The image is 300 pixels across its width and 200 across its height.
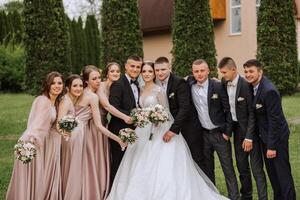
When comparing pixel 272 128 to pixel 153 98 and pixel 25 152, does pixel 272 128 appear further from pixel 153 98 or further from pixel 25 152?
pixel 25 152

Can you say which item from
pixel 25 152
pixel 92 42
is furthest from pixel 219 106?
pixel 92 42

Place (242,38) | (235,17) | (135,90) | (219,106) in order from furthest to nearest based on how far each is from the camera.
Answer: (235,17)
(242,38)
(135,90)
(219,106)

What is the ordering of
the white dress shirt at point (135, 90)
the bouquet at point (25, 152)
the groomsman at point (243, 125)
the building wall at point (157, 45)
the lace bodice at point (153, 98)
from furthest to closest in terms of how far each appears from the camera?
the building wall at point (157, 45), the white dress shirt at point (135, 90), the lace bodice at point (153, 98), the groomsman at point (243, 125), the bouquet at point (25, 152)

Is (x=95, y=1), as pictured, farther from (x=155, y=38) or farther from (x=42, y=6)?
(x=42, y=6)

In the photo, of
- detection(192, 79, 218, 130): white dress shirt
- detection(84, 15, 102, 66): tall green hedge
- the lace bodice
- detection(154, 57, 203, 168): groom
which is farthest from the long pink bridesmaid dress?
detection(84, 15, 102, 66): tall green hedge

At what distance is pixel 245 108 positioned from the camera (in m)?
6.90

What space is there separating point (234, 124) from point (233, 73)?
734 mm

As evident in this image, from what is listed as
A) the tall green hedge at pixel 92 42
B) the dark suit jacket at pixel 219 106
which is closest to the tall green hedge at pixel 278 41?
the dark suit jacket at pixel 219 106

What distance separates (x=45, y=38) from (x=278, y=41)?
28.0ft

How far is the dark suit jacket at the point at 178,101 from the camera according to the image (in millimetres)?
7156

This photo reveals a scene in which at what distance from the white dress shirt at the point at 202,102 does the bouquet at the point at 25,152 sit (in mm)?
2387

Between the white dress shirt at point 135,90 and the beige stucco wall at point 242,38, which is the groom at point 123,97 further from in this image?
the beige stucco wall at point 242,38

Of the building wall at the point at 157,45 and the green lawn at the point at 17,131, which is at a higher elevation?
the building wall at the point at 157,45

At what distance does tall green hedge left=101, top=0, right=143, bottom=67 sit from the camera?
1761 cm
